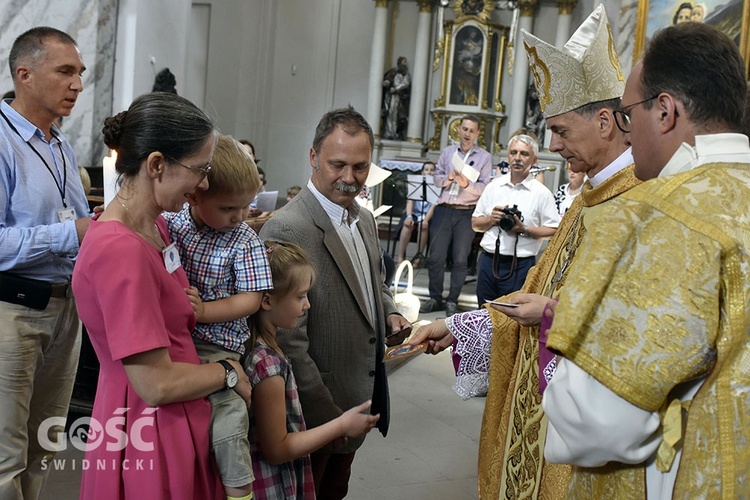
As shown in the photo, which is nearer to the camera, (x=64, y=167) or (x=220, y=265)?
(x=220, y=265)

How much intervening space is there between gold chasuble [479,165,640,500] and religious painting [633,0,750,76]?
6057mm

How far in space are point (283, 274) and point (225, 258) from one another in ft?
0.58

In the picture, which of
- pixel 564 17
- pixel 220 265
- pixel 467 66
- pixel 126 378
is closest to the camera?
pixel 126 378

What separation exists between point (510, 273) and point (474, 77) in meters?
9.46

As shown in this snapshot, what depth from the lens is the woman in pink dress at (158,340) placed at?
5.58 ft

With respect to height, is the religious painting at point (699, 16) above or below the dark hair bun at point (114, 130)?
above

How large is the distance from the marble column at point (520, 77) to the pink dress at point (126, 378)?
13234mm

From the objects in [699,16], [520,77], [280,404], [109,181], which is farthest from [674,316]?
[520,77]

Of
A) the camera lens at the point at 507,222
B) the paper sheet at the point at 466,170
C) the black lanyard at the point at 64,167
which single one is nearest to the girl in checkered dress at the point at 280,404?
the black lanyard at the point at 64,167

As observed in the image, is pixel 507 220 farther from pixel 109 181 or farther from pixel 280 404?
pixel 280 404

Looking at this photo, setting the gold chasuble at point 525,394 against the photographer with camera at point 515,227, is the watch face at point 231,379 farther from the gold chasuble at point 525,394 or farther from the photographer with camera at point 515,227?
the photographer with camera at point 515,227

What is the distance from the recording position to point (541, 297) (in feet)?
7.43

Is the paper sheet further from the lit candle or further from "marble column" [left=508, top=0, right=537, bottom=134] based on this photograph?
"marble column" [left=508, top=0, right=537, bottom=134]

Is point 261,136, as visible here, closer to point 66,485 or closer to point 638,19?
point 638,19
